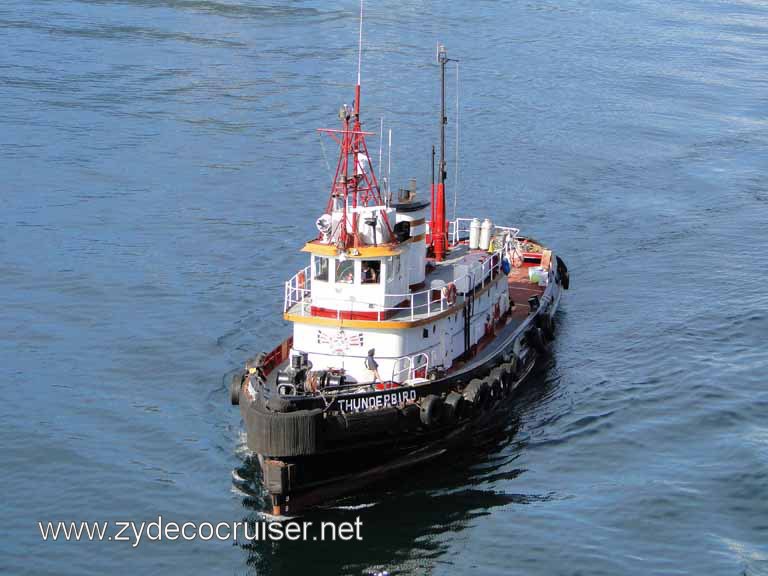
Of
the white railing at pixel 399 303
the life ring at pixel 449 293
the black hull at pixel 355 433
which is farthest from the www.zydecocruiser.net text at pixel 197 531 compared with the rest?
the life ring at pixel 449 293

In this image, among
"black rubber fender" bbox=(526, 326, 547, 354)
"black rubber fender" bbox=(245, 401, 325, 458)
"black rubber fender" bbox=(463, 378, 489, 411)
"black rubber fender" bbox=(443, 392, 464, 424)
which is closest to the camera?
"black rubber fender" bbox=(245, 401, 325, 458)

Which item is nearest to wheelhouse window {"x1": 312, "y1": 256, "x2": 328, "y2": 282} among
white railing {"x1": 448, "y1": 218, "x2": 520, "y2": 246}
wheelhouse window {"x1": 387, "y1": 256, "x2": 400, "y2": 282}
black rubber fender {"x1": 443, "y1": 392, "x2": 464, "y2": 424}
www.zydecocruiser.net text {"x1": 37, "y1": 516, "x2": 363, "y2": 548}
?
wheelhouse window {"x1": 387, "y1": 256, "x2": 400, "y2": 282}

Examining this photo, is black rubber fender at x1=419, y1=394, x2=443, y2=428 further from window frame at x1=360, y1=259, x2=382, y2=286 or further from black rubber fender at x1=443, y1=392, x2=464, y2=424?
window frame at x1=360, y1=259, x2=382, y2=286

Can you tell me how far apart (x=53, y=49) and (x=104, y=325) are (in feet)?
107

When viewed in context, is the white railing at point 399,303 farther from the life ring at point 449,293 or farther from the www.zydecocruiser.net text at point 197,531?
the www.zydecocruiser.net text at point 197,531

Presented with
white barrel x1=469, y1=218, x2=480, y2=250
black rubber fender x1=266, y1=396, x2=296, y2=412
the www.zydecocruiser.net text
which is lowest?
the www.zydecocruiser.net text

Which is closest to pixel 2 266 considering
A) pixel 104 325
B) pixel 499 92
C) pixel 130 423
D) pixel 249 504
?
pixel 104 325

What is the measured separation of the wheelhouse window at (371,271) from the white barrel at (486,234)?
6.79 meters

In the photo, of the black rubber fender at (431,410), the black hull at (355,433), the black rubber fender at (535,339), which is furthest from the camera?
the black rubber fender at (535,339)

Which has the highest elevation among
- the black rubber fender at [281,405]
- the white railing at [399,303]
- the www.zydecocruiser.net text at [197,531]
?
the white railing at [399,303]

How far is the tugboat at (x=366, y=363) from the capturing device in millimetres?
24906

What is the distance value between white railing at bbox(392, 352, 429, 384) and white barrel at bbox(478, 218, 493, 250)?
659cm

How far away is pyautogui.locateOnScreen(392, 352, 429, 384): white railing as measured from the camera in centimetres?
2719

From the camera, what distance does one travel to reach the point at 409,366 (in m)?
27.4
